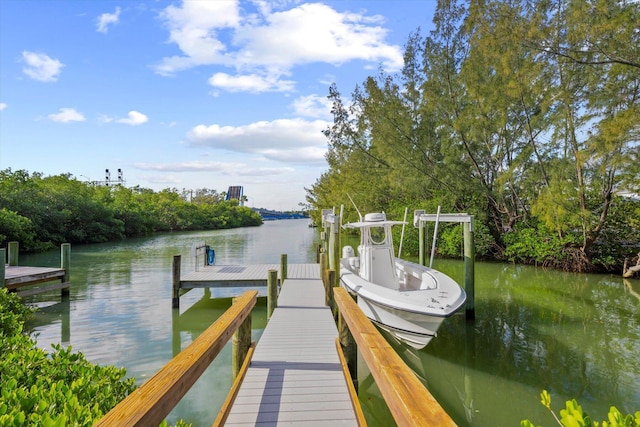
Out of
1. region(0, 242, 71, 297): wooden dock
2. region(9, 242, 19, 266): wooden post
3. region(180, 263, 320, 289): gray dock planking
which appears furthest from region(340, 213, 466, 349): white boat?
region(9, 242, 19, 266): wooden post

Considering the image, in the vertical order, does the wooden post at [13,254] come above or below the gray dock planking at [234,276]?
above

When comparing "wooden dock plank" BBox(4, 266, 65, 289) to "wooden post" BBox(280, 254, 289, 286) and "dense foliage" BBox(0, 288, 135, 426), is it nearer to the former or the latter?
"wooden post" BBox(280, 254, 289, 286)

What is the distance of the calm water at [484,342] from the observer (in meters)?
4.59

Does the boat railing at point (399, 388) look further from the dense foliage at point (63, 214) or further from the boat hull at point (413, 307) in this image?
the dense foliage at point (63, 214)

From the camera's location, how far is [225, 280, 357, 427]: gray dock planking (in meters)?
2.84

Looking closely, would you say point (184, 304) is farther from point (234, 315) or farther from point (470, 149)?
point (470, 149)

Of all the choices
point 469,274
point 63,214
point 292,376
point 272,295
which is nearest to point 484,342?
point 469,274

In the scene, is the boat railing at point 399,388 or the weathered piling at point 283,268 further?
the weathered piling at point 283,268

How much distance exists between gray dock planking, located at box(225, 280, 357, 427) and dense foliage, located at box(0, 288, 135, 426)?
89 cm

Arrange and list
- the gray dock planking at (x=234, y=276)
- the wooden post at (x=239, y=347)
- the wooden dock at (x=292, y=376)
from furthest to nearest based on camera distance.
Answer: the gray dock planking at (x=234, y=276)
the wooden post at (x=239, y=347)
the wooden dock at (x=292, y=376)

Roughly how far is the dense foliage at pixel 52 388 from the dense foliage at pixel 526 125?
10280 mm

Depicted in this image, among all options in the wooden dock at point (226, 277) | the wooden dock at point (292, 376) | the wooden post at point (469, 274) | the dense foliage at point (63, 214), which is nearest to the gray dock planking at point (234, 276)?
the wooden dock at point (226, 277)

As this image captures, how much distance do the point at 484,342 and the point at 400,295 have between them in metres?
2.02

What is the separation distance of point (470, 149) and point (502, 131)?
127cm
